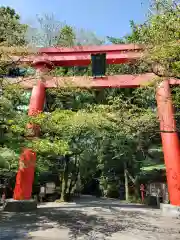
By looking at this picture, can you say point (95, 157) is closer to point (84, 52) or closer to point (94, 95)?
point (94, 95)

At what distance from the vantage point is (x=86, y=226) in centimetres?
736

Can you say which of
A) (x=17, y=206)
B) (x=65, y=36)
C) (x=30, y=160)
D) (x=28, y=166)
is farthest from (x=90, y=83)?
(x=65, y=36)

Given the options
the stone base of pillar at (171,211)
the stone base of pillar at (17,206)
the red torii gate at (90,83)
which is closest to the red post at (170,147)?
the red torii gate at (90,83)

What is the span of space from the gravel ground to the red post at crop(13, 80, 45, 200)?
869mm

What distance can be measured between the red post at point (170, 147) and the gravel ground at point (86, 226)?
1.03 m

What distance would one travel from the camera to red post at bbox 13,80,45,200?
8418mm

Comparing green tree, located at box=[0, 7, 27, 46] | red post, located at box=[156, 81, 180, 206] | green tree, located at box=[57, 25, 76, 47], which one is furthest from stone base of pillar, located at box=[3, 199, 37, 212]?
green tree, located at box=[57, 25, 76, 47]

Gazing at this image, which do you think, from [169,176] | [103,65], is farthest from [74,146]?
[169,176]

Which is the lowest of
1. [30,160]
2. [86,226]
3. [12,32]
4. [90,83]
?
[86,226]

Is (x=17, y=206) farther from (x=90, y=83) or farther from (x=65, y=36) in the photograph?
(x=65, y=36)

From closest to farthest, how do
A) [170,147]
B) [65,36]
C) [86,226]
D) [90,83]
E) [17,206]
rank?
[86,226] → [17,206] → [170,147] → [90,83] → [65,36]

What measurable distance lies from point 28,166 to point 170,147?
16.4ft

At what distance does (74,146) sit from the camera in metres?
14.7

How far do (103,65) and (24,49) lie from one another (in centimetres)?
482
